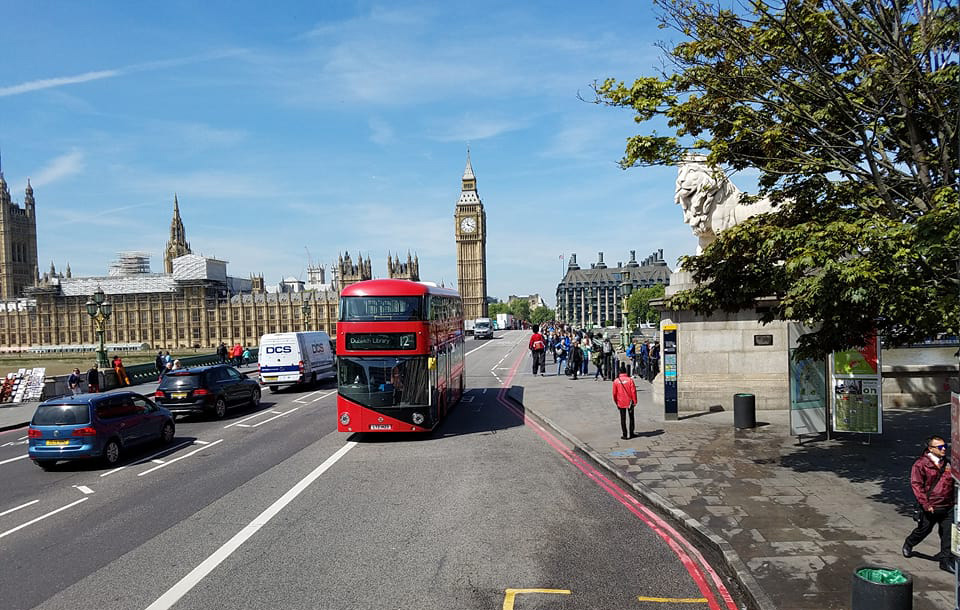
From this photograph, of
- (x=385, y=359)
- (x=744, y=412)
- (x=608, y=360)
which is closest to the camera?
(x=385, y=359)

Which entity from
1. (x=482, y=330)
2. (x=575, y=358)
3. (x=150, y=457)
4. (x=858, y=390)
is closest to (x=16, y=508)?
(x=150, y=457)

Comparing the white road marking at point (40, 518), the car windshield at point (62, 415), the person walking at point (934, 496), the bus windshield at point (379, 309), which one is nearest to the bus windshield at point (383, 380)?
the bus windshield at point (379, 309)

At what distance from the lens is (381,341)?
16.6m

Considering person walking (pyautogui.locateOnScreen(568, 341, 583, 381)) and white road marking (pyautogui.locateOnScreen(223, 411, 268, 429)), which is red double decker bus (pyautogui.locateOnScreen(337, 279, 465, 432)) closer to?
white road marking (pyautogui.locateOnScreen(223, 411, 268, 429))

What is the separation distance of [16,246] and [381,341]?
17824 cm

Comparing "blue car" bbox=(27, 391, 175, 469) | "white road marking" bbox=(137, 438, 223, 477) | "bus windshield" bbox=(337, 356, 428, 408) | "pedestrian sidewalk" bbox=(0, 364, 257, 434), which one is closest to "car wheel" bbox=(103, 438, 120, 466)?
"blue car" bbox=(27, 391, 175, 469)

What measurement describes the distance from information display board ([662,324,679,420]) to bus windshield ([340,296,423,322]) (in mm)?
6995

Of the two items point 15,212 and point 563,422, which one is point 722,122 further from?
point 15,212

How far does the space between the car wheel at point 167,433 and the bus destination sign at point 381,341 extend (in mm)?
5279

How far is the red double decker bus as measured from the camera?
16578 millimetres

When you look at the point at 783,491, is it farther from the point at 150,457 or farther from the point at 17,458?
the point at 17,458

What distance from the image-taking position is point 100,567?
863 cm

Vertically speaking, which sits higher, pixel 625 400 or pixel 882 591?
pixel 625 400

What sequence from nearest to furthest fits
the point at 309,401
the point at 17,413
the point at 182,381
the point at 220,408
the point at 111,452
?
the point at 111,452
the point at 182,381
the point at 220,408
the point at 17,413
the point at 309,401
